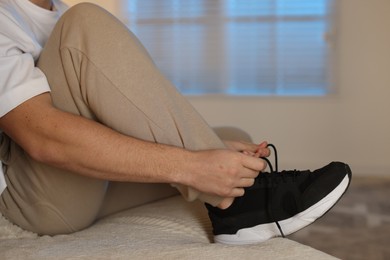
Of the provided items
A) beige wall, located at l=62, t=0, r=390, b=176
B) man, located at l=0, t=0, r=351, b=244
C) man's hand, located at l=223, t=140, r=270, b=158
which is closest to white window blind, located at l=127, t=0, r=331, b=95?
beige wall, located at l=62, t=0, r=390, b=176

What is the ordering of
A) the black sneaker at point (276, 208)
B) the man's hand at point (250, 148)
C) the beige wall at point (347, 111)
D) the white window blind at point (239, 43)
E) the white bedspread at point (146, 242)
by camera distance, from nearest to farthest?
1. the white bedspread at point (146, 242)
2. the black sneaker at point (276, 208)
3. the man's hand at point (250, 148)
4. the beige wall at point (347, 111)
5. the white window blind at point (239, 43)

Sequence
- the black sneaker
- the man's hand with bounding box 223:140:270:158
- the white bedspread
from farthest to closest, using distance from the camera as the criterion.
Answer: the man's hand with bounding box 223:140:270:158
the black sneaker
the white bedspread

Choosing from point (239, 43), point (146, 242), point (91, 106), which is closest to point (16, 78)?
point (91, 106)

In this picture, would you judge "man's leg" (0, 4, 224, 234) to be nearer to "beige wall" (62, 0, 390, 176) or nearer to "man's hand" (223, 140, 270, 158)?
"man's hand" (223, 140, 270, 158)

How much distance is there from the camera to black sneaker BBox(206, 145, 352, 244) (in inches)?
43.5

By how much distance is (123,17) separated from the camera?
3492 mm

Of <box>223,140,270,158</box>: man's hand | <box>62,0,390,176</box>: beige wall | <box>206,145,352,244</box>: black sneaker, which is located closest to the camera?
<box>206,145,352,244</box>: black sneaker

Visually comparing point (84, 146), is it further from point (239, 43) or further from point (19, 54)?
point (239, 43)

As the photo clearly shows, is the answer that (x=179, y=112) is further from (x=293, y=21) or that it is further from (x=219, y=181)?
(x=293, y=21)

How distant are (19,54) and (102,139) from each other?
0.25 m

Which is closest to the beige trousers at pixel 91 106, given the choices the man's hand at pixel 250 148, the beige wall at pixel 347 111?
the man's hand at pixel 250 148

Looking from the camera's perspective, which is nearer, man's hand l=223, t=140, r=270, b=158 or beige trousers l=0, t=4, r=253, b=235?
beige trousers l=0, t=4, r=253, b=235

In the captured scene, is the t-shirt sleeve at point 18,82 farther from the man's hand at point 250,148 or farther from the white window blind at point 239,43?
the white window blind at point 239,43

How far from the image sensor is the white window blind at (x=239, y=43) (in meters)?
3.23
